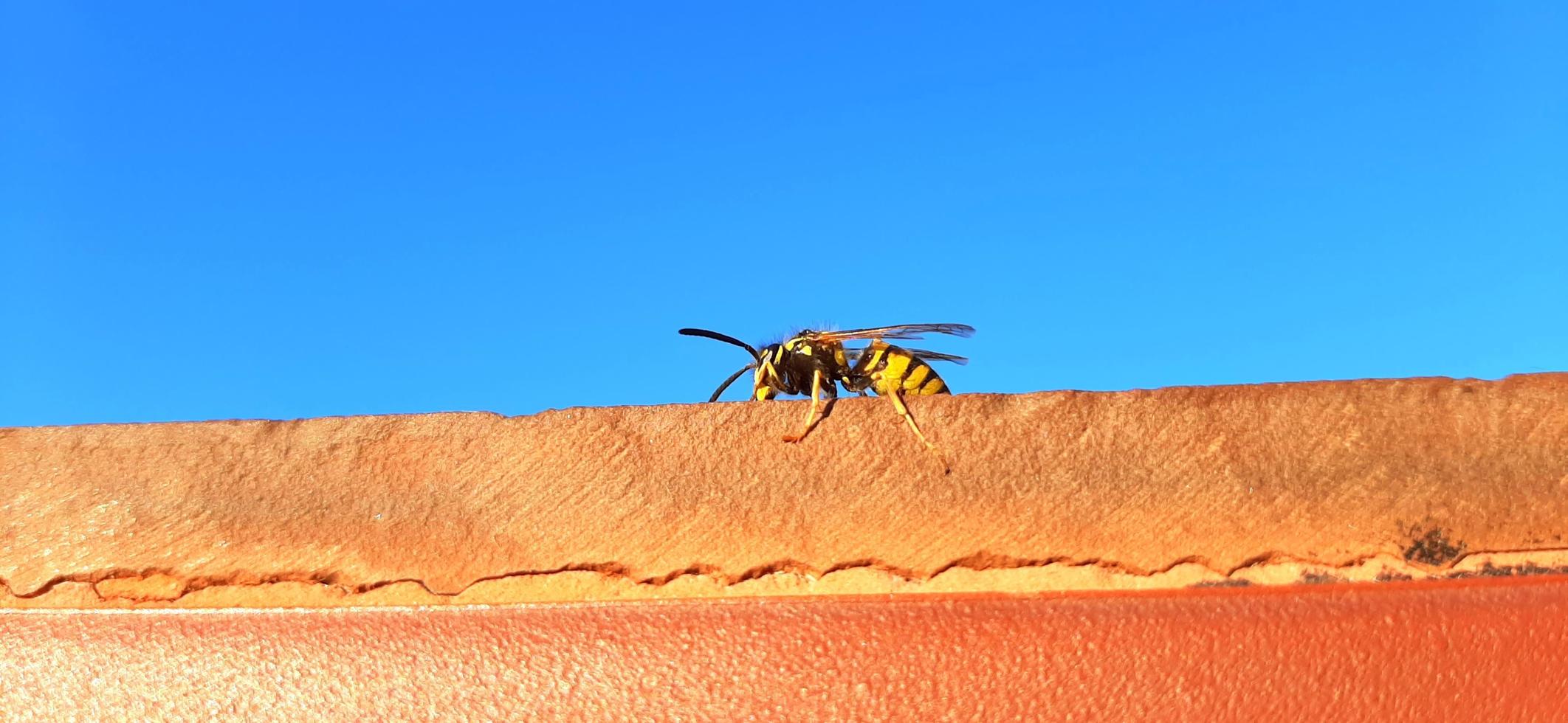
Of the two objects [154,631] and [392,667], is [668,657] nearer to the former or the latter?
[392,667]

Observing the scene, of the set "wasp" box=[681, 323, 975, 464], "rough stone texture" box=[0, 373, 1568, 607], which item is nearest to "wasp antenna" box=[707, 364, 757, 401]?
"wasp" box=[681, 323, 975, 464]

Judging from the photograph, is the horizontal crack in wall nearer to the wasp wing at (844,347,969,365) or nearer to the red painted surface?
the red painted surface

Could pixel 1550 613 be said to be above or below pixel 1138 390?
below

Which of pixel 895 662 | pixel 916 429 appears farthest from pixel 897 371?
pixel 895 662

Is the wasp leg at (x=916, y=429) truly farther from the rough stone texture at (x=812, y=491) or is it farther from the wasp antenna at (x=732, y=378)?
the wasp antenna at (x=732, y=378)

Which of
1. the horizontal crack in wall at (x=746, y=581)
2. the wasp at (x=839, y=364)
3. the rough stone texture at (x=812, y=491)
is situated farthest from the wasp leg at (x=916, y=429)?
the wasp at (x=839, y=364)

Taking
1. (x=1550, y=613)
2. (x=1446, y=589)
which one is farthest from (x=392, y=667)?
(x=1550, y=613)
